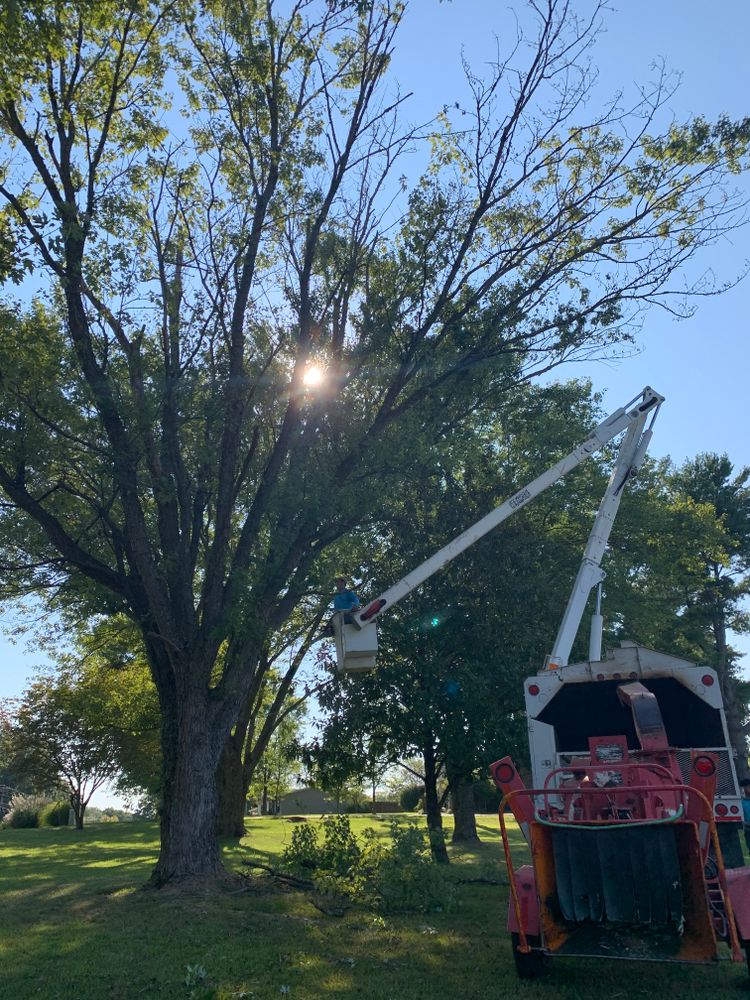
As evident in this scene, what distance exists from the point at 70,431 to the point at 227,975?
27.9 ft

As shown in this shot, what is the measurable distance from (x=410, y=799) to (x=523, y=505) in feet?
124

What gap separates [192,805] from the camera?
452 inches

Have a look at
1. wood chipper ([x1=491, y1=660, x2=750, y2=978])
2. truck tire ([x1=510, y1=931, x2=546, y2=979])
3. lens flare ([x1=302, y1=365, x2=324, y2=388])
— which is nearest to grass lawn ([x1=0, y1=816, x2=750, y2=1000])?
truck tire ([x1=510, y1=931, x2=546, y2=979])

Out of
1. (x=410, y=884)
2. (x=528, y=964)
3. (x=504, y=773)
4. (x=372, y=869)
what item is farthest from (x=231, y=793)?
(x=504, y=773)

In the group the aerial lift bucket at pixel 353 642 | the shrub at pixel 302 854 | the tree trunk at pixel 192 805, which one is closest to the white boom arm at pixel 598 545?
the aerial lift bucket at pixel 353 642

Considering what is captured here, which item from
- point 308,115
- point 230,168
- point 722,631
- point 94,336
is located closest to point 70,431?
point 94,336

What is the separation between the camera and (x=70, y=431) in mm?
12750

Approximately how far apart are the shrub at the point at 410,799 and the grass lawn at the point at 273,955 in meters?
36.4

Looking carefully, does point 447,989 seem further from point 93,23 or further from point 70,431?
point 93,23

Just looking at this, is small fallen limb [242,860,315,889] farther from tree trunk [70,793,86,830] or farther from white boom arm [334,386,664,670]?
tree trunk [70,793,86,830]

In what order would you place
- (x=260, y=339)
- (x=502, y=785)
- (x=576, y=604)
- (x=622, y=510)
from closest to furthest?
(x=502, y=785), (x=576, y=604), (x=260, y=339), (x=622, y=510)

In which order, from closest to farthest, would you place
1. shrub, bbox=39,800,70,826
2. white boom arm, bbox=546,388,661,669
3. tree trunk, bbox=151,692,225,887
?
tree trunk, bbox=151,692,225,887
white boom arm, bbox=546,388,661,669
shrub, bbox=39,800,70,826

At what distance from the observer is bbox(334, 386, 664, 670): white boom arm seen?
34.9 ft

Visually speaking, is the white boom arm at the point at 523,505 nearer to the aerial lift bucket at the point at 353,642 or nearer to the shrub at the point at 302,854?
the aerial lift bucket at the point at 353,642
